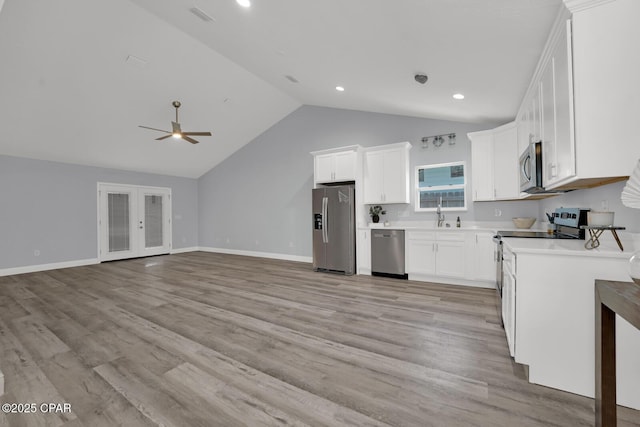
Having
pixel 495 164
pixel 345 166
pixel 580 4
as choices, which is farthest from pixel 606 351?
pixel 345 166

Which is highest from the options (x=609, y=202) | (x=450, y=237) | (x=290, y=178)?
(x=290, y=178)

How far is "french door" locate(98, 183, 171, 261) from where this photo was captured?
6.89 m

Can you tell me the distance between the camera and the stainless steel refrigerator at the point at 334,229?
207 inches

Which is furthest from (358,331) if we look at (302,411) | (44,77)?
(44,77)

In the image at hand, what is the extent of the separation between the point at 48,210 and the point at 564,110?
8.67m

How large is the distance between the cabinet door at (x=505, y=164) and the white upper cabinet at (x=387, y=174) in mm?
1401

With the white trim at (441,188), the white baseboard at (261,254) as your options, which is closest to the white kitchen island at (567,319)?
the white trim at (441,188)

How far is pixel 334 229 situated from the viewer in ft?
17.7

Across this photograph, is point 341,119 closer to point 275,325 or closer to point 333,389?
point 275,325

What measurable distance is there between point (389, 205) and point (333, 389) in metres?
4.09

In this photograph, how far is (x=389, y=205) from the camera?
17.9 feet

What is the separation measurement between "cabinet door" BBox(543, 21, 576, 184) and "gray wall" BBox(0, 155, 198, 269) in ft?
28.4

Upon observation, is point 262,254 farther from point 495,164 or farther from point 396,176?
point 495,164

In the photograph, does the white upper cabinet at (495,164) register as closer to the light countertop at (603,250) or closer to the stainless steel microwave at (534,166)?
the stainless steel microwave at (534,166)
